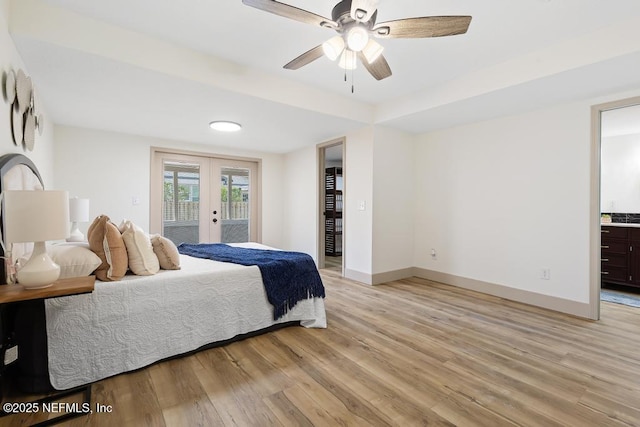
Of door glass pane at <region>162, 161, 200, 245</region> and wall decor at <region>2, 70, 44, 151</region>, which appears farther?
door glass pane at <region>162, 161, 200, 245</region>

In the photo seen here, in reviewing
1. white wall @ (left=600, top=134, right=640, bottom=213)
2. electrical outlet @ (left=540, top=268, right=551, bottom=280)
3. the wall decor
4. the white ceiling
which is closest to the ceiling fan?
the white ceiling

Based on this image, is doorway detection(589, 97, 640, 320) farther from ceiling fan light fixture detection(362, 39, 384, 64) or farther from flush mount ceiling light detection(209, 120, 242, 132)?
flush mount ceiling light detection(209, 120, 242, 132)

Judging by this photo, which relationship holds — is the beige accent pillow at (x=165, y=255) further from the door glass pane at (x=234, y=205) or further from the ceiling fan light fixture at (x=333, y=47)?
the door glass pane at (x=234, y=205)

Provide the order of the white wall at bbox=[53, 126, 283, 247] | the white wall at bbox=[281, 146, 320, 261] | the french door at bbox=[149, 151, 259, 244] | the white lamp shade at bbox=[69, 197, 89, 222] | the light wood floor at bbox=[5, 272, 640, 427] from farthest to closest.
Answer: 1. the white wall at bbox=[281, 146, 320, 261]
2. the french door at bbox=[149, 151, 259, 244]
3. the white wall at bbox=[53, 126, 283, 247]
4. the white lamp shade at bbox=[69, 197, 89, 222]
5. the light wood floor at bbox=[5, 272, 640, 427]

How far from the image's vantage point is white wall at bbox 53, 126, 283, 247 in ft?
13.0

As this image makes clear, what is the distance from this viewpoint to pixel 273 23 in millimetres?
2215

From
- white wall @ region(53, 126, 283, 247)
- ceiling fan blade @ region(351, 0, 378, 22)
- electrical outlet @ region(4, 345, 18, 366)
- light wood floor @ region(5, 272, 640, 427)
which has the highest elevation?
ceiling fan blade @ region(351, 0, 378, 22)

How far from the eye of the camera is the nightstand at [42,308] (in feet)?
4.71

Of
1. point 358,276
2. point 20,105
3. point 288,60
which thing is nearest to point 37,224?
point 20,105

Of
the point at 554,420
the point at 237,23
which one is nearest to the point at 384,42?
the point at 237,23

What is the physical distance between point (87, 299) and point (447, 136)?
14.4ft

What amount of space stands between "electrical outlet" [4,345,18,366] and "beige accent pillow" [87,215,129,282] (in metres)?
0.59

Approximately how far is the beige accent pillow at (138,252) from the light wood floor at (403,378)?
0.68 metres

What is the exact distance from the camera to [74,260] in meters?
1.86
